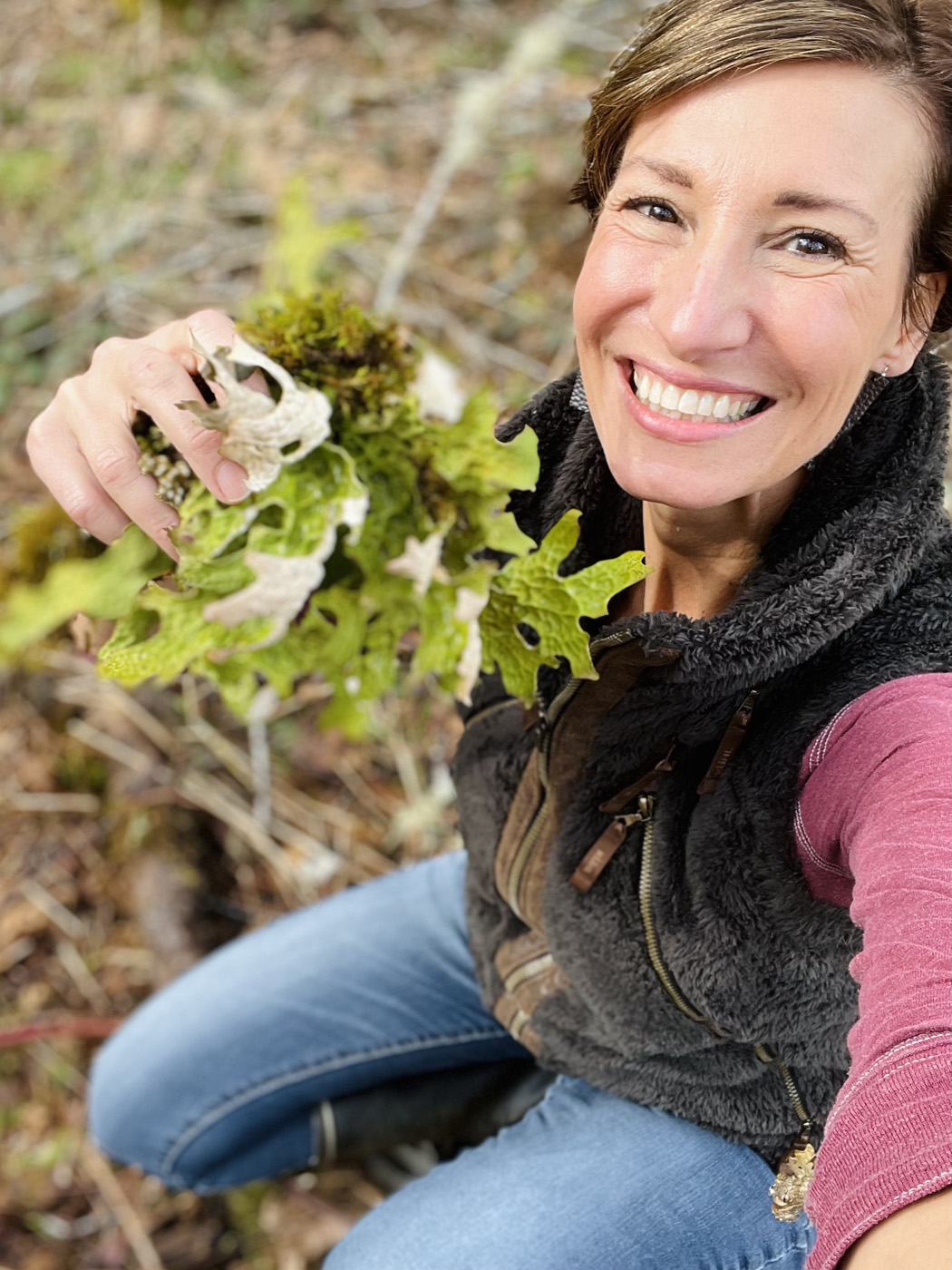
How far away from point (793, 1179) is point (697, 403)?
4.61ft

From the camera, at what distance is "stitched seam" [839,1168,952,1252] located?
106 centimetres

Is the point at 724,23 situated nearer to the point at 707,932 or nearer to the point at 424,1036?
the point at 707,932

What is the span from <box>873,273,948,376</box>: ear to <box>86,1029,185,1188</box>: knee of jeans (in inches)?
92.8

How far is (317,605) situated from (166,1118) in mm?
1686

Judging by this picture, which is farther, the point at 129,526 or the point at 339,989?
the point at 339,989

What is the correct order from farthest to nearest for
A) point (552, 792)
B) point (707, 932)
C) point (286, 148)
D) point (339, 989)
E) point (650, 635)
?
point (286, 148), point (339, 989), point (552, 792), point (707, 932), point (650, 635)

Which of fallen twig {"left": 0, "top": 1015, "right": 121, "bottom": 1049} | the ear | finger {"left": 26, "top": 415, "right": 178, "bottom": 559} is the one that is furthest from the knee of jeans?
the ear

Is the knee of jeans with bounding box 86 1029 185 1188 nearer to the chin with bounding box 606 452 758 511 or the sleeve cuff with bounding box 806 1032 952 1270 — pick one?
the sleeve cuff with bounding box 806 1032 952 1270

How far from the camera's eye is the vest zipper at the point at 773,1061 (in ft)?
5.55

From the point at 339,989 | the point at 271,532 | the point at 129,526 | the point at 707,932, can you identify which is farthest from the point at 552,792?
the point at 339,989

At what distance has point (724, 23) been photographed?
4.62 ft

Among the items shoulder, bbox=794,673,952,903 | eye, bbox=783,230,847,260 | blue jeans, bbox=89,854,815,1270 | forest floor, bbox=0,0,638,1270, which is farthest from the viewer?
forest floor, bbox=0,0,638,1270

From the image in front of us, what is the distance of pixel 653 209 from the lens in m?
1.50

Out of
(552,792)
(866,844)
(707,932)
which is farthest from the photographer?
(552,792)
